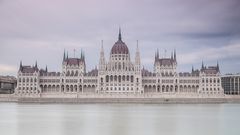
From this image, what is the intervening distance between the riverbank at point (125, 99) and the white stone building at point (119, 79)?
14.3 m

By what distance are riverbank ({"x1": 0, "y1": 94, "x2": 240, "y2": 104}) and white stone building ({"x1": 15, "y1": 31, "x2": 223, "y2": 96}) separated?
14319 mm

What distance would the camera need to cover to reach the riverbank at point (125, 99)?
9050cm

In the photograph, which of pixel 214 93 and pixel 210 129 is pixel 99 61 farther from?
pixel 210 129

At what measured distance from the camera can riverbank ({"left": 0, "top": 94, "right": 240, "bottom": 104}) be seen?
90.5m

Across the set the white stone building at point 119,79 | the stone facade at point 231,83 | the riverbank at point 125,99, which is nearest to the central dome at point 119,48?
the white stone building at point 119,79

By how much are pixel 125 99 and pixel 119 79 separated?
18.7 metres

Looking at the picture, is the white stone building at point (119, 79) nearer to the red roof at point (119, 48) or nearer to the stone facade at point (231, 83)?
the red roof at point (119, 48)

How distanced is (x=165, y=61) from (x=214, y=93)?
16.1 metres

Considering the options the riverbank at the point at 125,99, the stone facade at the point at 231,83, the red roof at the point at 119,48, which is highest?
the red roof at the point at 119,48

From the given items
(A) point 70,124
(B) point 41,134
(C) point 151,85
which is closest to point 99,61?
(C) point 151,85

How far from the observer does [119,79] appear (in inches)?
4341

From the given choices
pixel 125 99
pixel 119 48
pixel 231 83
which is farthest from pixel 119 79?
pixel 231 83

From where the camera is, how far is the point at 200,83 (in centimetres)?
11131

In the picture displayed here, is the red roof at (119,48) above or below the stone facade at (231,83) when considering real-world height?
above
